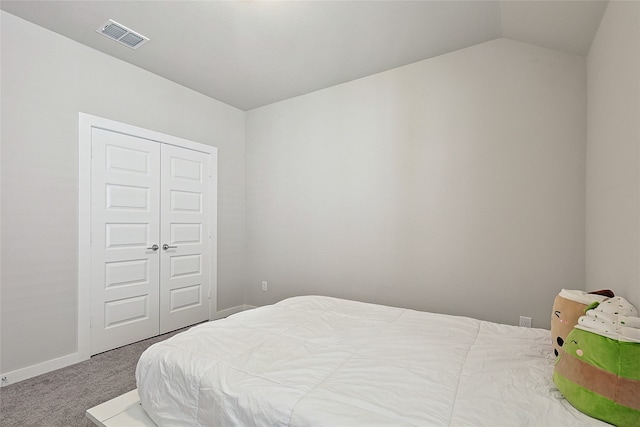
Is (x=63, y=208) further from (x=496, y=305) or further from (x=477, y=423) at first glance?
(x=496, y=305)

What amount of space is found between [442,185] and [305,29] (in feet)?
5.75

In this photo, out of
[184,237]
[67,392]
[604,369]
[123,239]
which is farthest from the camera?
[184,237]

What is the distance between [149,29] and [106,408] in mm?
2631

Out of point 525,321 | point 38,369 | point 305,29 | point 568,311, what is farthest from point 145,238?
point 525,321

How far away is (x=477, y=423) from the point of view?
100 cm

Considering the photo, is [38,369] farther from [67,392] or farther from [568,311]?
[568,311]

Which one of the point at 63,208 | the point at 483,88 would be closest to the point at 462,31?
the point at 483,88

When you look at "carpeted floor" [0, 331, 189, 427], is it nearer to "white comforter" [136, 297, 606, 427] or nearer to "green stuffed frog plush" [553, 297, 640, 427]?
"white comforter" [136, 297, 606, 427]

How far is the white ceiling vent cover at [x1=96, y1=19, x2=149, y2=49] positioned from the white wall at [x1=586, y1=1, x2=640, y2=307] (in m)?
3.19

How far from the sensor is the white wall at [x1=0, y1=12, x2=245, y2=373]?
236 cm

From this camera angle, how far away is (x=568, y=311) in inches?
56.9

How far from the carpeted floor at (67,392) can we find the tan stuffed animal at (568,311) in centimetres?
256

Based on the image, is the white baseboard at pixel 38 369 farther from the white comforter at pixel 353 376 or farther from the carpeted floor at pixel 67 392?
the white comforter at pixel 353 376

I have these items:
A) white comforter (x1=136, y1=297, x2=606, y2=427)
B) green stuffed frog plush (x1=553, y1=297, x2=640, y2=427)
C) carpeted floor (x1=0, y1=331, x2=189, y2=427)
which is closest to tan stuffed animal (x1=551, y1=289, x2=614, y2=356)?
white comforter (x1=136, y1=297, x2=606, y2=427)
